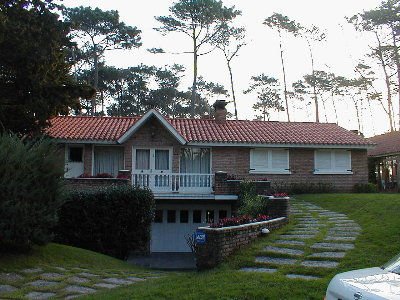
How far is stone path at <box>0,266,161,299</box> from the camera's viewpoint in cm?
892

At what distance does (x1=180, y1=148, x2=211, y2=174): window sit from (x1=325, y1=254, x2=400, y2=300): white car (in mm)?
20203

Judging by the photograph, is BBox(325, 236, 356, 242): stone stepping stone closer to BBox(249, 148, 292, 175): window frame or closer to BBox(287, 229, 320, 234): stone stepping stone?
BBox(287, 229, 320, 234): stone stepping stone

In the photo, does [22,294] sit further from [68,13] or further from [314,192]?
[68,13]

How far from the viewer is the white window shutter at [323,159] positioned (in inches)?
1054

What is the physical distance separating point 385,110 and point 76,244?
38.1 meters

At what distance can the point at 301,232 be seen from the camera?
13156 millimetres

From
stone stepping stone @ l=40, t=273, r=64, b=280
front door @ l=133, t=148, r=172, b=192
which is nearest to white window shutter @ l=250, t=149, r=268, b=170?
front door @ l=133, t=148, r=172, b=192

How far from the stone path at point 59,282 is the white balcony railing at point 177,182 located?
10.4 meters

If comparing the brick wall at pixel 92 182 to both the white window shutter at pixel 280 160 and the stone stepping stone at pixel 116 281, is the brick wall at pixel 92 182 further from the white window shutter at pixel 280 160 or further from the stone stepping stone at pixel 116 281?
the white window shutter at pixel 280 160

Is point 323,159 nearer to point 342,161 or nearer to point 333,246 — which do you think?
point 342,161

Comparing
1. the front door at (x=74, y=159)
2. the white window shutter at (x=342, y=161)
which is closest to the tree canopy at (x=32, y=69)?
the front door at (x=74, y=159)

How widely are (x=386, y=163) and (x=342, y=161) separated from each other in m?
9.07

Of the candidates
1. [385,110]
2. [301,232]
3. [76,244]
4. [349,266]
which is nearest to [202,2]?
[385,110]

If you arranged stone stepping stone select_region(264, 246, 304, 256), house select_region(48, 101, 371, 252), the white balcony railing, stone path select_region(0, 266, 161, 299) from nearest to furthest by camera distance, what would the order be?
1. stone path select_region(0, 266, 161, 299)
2. stone stepping stone select_region(264, 246, 304, 256)
3. the white balcony railing
4. house select_region(48, 101, 371, 252)
